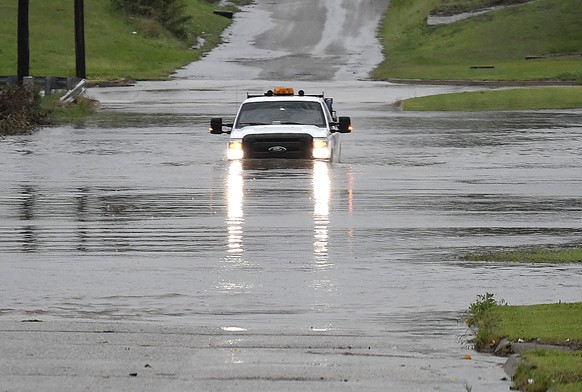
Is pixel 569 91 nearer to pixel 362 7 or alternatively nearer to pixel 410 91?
pixel 410 91

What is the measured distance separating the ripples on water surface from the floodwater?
0.03 meters

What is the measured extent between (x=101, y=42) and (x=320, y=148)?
51789 mm

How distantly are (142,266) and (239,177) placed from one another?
450 inches

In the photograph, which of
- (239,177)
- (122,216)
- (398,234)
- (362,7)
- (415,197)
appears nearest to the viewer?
→ (398,234)

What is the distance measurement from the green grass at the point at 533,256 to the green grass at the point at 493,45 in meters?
45.7

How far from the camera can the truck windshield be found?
90.7 ft

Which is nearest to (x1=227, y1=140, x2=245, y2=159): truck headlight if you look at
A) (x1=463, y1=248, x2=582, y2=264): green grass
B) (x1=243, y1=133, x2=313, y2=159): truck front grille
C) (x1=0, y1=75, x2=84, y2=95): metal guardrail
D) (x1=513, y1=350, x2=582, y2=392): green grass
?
(x1=243, y1=133, x2=313, y2=159): truck front grille

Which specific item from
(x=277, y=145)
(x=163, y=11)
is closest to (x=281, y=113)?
(x=277, y=145)

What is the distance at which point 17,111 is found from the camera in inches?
1578

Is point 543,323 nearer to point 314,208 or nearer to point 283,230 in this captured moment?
point 283,230

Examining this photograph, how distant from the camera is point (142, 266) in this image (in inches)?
587

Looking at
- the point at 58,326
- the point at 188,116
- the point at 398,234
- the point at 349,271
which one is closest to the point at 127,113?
the point at 188,116

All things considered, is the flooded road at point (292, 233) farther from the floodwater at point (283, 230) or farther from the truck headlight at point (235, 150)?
the truck headlight at point (235, 150)

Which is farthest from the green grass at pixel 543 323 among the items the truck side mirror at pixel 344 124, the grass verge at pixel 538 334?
the truck side mirror at pixel 344 124
